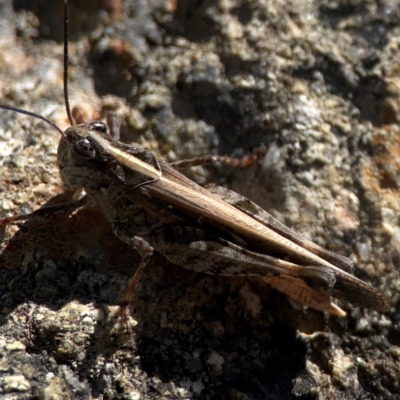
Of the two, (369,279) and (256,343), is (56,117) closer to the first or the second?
(256,343)

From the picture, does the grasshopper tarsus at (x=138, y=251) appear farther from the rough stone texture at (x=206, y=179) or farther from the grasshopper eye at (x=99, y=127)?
the grasshopper eye at (x=99, y=127)

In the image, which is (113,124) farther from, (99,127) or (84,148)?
(84,148)

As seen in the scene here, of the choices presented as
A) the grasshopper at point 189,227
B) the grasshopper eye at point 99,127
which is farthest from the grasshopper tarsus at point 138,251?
the grasshopper eye at point 99,127

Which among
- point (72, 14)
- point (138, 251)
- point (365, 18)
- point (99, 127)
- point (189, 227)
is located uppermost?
point (365, 18)

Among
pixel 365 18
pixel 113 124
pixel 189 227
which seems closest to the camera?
pixel 189 227

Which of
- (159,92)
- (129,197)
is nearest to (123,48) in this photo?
(159,92)

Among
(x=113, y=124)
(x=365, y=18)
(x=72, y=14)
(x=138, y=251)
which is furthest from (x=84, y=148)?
(x=365, y=18)
